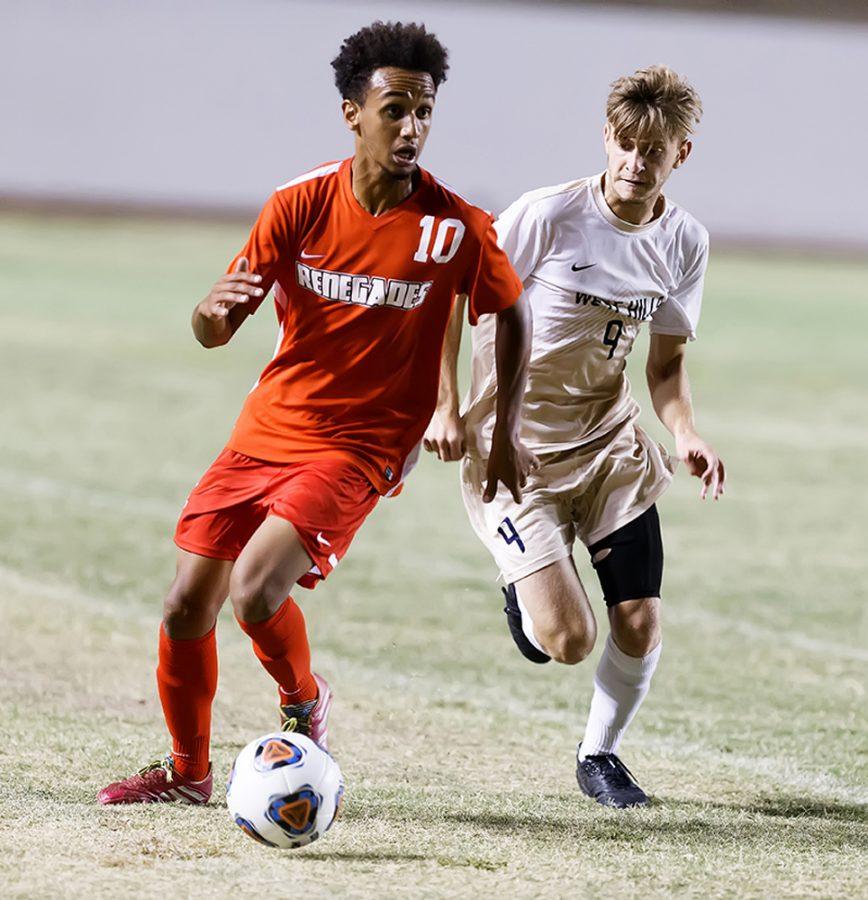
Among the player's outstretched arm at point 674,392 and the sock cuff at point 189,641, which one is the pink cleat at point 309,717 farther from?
the player's outstretched arm at point 674,392

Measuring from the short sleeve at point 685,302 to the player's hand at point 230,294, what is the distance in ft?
4.76

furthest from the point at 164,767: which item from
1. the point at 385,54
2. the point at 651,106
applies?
the point at 651,106

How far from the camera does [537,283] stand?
4.76m

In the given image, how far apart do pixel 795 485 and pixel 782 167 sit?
24852 mm

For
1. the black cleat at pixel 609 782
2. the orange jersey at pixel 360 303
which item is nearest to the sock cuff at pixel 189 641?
the orange jersey at pixel 360 303

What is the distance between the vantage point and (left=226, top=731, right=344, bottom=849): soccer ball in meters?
3.76

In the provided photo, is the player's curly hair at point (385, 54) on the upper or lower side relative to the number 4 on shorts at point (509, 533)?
upper

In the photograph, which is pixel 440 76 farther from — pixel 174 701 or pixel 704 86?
pixel 704 86

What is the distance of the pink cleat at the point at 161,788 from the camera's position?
168 inches

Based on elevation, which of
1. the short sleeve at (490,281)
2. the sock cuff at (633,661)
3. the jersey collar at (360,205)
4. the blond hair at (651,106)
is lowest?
the sock cuff at (633,661)

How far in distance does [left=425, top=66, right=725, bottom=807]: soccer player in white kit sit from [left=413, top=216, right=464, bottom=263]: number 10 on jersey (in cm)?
54

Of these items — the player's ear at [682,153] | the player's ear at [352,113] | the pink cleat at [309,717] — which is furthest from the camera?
the player's ear at [682,153]

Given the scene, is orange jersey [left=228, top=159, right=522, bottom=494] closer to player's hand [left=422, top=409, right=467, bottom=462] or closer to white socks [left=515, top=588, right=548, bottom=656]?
player's hand [left=422, top=409, right=467, bottom=462]

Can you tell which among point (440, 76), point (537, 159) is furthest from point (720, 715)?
point (537, 159)
